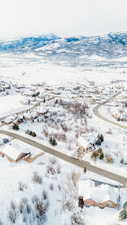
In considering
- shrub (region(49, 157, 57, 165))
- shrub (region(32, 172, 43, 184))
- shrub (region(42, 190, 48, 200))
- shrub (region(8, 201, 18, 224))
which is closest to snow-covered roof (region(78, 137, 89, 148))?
shrub (region(49, 157, 57, 165))

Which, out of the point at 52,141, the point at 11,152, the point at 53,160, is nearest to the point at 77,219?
the point at 53,160

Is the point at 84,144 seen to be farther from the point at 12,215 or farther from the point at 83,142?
the point at 12,215

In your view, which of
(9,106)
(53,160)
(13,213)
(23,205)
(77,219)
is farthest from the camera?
(9,106)

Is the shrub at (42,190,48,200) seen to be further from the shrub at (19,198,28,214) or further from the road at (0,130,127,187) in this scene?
the road at (0,130,127,187)

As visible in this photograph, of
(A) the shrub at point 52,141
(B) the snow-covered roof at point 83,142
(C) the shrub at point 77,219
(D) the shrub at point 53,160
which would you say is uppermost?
(B) the snow-covered roof at point 83,142

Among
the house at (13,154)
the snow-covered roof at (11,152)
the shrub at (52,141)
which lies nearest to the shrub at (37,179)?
the house at (13,154)

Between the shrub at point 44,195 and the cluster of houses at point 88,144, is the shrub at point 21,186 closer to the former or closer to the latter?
the shrub at point 44,195

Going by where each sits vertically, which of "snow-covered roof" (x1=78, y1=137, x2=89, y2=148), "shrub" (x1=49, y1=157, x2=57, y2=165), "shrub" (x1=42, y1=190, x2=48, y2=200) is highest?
"snow-covered roof" (x1=78, y1=137, x2=89, y2=148)

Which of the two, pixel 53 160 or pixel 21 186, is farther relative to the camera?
pixel 53 160

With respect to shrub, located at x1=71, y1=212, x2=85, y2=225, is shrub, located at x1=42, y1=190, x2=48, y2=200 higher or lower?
higher
